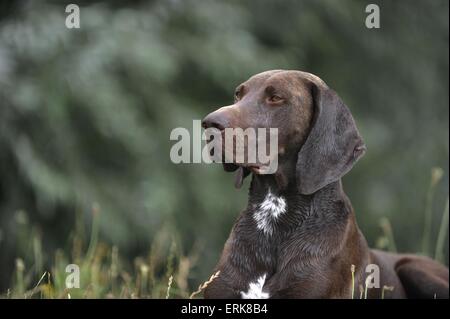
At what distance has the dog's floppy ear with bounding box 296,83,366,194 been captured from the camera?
3.18 m

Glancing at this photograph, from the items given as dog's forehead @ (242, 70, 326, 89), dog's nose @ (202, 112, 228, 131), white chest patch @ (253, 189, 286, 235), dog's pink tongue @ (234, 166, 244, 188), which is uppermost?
dog's forehead @ (242, 70, 326, 89)

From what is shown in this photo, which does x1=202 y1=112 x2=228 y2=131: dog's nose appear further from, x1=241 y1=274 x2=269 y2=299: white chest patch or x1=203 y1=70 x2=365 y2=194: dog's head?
x1=241 y1=274 x2=269 y2=299: white chest patch

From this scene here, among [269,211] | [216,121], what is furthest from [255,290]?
[216,121]

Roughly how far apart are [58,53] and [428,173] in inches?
185

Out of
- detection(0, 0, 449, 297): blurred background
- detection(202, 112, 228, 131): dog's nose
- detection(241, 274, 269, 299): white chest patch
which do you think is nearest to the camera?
detection(202, 112, 228, 131): dog's nose

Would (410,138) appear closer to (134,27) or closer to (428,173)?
(428,173)

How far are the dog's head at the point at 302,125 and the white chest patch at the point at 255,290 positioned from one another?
1.36ft

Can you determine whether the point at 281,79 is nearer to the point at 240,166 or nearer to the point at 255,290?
the point at 240,166

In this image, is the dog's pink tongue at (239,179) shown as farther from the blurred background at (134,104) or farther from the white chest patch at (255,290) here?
the blurred background at (134,104)

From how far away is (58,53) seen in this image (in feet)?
22.8

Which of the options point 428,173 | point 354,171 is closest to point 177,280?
point 354,171

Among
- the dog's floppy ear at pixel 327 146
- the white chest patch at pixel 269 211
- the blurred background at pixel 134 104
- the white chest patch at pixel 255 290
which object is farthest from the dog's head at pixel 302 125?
the blurred background at pixel 134 104

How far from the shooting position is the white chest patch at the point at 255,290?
333 centimetres

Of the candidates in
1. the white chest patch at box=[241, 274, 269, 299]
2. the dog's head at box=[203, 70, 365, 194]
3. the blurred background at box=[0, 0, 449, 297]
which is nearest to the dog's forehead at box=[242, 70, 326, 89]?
the dog's head at box=[203, 70, 365, 194]
